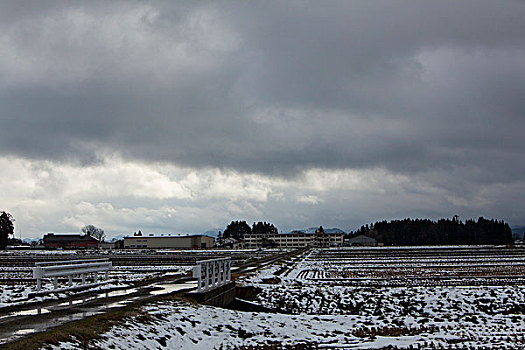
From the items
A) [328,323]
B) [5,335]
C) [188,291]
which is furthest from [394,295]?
[5,335]

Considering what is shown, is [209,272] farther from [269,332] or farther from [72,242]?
[72,242]

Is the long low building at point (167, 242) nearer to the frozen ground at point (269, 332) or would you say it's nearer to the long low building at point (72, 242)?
the long low building at point (72, 242)

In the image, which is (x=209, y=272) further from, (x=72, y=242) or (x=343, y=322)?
(x=72, y=242)

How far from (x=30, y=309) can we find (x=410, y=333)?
39.5 feet

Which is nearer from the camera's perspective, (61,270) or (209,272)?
(61,270)

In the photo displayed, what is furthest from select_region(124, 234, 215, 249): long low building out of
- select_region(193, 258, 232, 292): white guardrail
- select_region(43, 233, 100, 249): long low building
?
select_region(193, 258, 232, 292): white guardrail

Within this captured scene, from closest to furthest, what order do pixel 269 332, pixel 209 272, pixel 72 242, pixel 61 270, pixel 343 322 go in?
pixel 269 332, pixel 61 270, pixel 343 322, pixel 209 272, pixel 72 242

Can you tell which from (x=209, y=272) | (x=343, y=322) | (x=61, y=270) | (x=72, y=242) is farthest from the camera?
(x=72, y=242)

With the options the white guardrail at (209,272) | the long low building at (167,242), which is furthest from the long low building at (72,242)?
the white guardrail at (209,272)

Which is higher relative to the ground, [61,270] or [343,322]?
[61,270]

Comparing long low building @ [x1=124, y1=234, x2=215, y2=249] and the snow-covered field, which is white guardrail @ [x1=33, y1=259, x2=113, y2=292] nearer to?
the snow-covered field

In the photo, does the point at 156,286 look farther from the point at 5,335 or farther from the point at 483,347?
the point at 483,347

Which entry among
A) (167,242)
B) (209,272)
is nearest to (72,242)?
(167,242)

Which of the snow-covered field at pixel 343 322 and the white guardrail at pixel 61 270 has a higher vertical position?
the white guardrail at pixel 61 270
